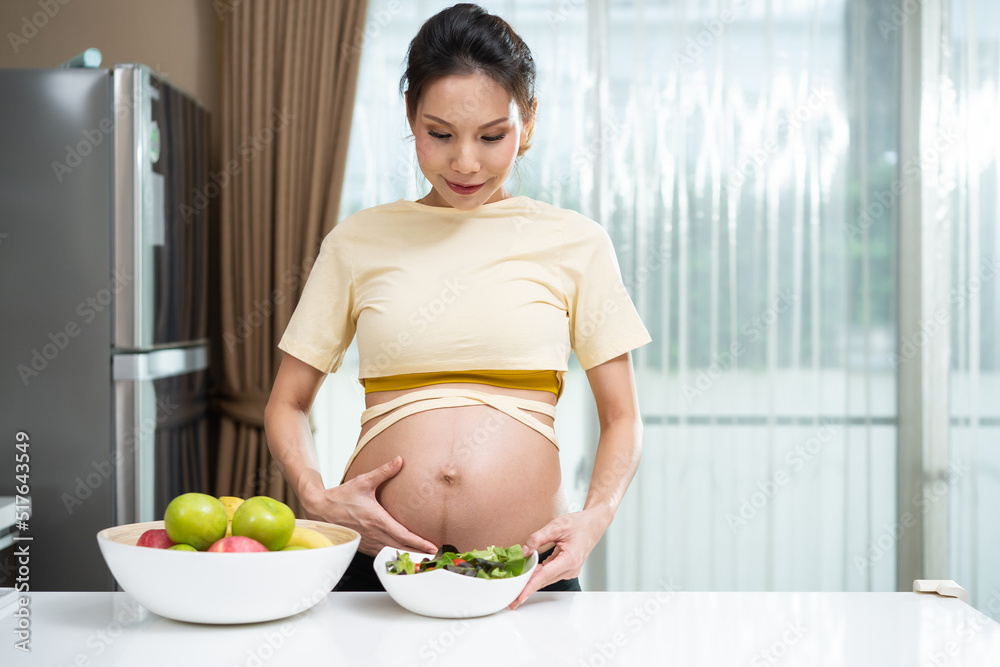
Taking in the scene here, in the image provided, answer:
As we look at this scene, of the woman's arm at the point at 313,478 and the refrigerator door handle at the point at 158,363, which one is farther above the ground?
the refrigerator door handle at the point at 158,363

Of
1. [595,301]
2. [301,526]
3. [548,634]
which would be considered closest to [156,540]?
[301,526]

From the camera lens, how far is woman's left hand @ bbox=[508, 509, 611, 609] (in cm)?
89

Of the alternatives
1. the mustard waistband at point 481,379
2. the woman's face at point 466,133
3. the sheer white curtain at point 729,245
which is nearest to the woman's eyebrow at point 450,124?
the woman's face at point 466,133

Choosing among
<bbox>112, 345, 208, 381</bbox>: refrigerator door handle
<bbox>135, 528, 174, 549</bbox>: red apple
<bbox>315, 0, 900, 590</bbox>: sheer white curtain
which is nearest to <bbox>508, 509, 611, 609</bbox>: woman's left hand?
<bbox>135, 528, 174, 549</bbox>: red apple

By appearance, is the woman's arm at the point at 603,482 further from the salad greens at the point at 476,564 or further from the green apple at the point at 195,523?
the green apple at the point at 195,523

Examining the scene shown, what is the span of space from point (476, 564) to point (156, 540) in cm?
32

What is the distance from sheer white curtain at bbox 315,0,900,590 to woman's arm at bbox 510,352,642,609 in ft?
4.23

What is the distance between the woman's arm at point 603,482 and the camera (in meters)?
0.93

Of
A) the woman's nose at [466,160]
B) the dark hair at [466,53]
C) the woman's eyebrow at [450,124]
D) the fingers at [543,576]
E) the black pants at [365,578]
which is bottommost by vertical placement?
the black pants at [365,578]

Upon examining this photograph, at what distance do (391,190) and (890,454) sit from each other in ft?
5.66

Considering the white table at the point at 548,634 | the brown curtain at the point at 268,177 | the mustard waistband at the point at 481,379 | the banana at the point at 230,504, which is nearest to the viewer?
the white table at the point at 548,634

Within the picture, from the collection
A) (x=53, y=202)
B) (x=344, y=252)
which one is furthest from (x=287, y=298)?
(x=344, y=252)

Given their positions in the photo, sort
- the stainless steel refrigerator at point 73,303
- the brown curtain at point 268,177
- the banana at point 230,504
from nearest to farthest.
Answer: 1. the banana at point 230,504
2. the stainless steel refrigerator at point 73,303
3. the brown curtain at point 268,177

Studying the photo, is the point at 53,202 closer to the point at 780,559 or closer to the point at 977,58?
the point at 780,559
